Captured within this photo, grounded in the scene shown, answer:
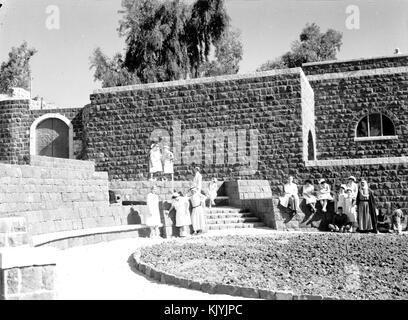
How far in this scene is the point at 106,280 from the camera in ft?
22.8

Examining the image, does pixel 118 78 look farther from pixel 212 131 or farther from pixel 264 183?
pixel 264 183

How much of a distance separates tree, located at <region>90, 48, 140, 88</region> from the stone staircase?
54.2ft

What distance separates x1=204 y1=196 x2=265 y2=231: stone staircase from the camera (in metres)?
14.9

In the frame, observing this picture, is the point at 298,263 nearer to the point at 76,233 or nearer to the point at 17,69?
the point at 76,233

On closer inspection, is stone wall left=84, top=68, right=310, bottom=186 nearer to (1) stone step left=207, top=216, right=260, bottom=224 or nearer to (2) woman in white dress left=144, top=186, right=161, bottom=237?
(1) stone step left=207, top=216, right=260, bottom=224

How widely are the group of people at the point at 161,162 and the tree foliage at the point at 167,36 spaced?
10508 millimetres

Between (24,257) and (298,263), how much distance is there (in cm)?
469

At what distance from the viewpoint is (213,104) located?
19.5 meters

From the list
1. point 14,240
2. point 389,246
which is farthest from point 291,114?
point 14,240

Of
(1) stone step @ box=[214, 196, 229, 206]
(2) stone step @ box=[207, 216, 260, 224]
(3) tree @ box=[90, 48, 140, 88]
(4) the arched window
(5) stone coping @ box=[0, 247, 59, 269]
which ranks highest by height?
(3) tree @ box=[90, 48, 140, 88]

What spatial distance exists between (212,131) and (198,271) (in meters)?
12.5

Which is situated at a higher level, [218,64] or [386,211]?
[218,64]

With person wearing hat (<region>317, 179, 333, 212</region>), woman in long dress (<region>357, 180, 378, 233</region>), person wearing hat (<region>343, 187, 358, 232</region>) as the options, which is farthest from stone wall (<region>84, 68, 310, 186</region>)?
woman in long dress (<region>357, 180, 378, 233</region>)

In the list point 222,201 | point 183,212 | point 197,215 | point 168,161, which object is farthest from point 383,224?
point 168,161
